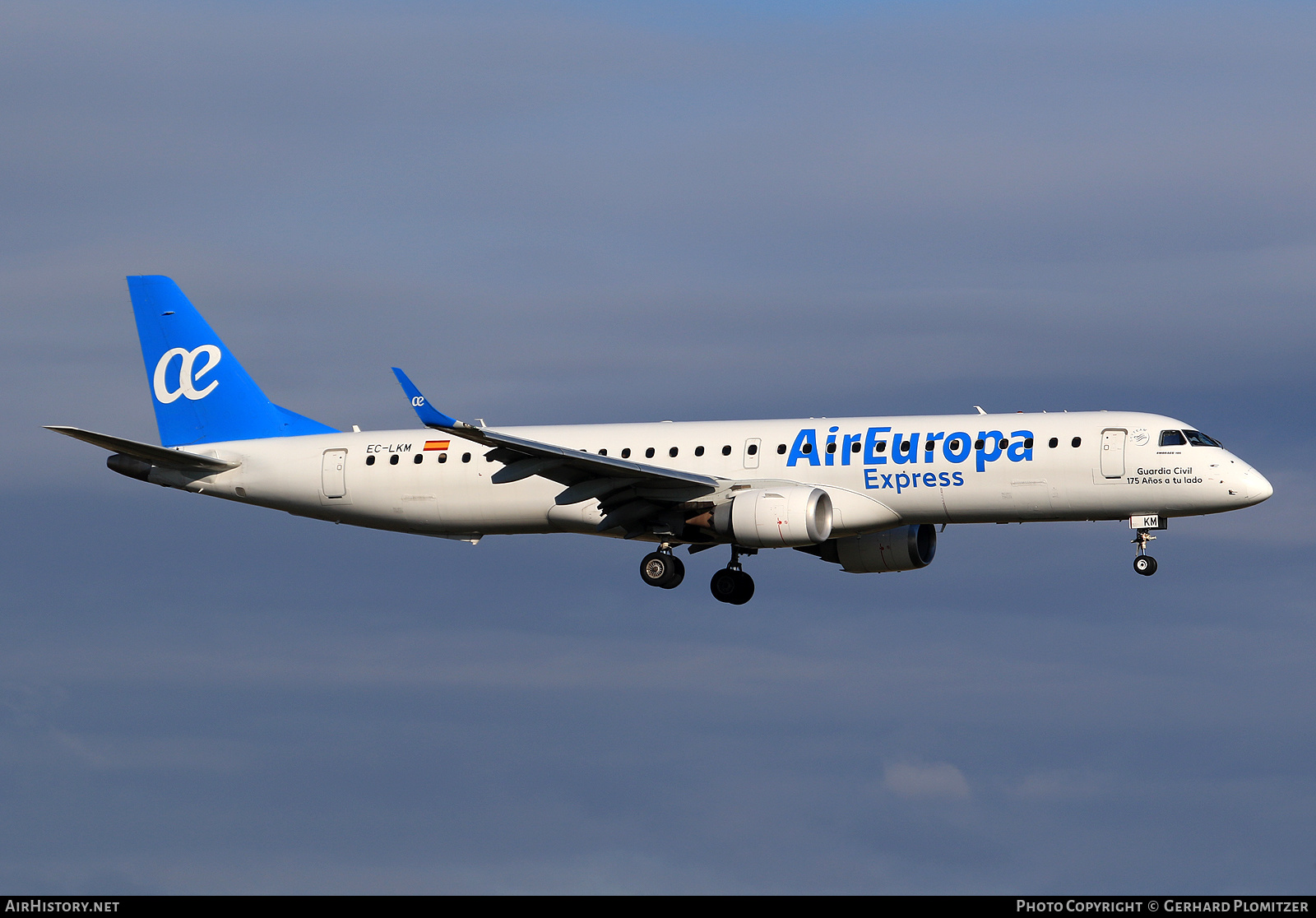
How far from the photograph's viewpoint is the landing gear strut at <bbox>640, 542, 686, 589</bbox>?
152 feet

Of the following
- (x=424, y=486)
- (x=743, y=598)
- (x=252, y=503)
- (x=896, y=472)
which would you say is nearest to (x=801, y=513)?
(x=896, y=472)

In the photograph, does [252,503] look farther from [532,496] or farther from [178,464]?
[532,496]

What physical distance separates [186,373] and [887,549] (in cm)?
2261

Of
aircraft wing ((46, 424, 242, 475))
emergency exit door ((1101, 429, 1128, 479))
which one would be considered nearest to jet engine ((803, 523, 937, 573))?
emergency exit door ((1101, 429, 1128, 479))

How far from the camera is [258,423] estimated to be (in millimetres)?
51562

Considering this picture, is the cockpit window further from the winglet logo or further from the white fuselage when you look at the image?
the winglet logo

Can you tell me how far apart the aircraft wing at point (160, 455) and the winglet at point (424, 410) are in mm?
9695

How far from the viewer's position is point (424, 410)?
39500 millimetres

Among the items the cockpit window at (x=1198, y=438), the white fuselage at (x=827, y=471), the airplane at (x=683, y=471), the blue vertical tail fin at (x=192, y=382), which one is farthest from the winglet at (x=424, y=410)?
the cockpit window at (x=1198, y=438)

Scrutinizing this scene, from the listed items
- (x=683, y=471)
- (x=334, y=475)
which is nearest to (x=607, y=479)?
(x=683, y=471)

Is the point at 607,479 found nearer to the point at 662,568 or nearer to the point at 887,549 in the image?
the point at 662,568

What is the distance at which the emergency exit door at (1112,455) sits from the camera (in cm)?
4159

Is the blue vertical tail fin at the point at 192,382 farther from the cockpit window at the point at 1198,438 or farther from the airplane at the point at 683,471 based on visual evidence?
the cockpit window at the point at 1198,438

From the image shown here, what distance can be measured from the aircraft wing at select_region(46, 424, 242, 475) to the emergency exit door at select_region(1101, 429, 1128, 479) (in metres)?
25.6
